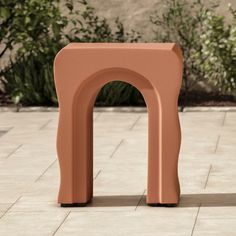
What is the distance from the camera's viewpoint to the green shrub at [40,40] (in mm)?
14961

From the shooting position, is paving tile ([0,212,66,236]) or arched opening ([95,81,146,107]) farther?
arched opening ([95,81,146,107])

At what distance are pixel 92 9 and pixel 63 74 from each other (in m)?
6.38

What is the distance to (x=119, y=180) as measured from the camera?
10625 mm

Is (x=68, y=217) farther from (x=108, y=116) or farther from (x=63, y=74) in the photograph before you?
(x=108, y=116)

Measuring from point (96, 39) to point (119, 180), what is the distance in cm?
491

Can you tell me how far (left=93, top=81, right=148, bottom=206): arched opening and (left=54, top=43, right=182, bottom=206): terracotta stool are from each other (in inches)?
11.4

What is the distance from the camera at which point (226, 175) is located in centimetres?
1077

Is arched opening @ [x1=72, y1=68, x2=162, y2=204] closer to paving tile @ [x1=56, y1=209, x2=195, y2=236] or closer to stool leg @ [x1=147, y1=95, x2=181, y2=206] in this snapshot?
stool leg @ [x1=147, y1=95, x2=181, y2=206]

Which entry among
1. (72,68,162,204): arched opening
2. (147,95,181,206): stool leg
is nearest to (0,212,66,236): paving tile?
(72,68,162,204): arched opening

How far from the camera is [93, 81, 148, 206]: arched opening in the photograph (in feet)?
32.9

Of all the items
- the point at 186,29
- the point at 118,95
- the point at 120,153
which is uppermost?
the point at 186,29

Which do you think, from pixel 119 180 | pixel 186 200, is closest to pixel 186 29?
pixel 119 180

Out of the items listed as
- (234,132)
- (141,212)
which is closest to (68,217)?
(141,212)

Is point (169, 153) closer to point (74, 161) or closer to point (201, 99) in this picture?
point (74, 161)
